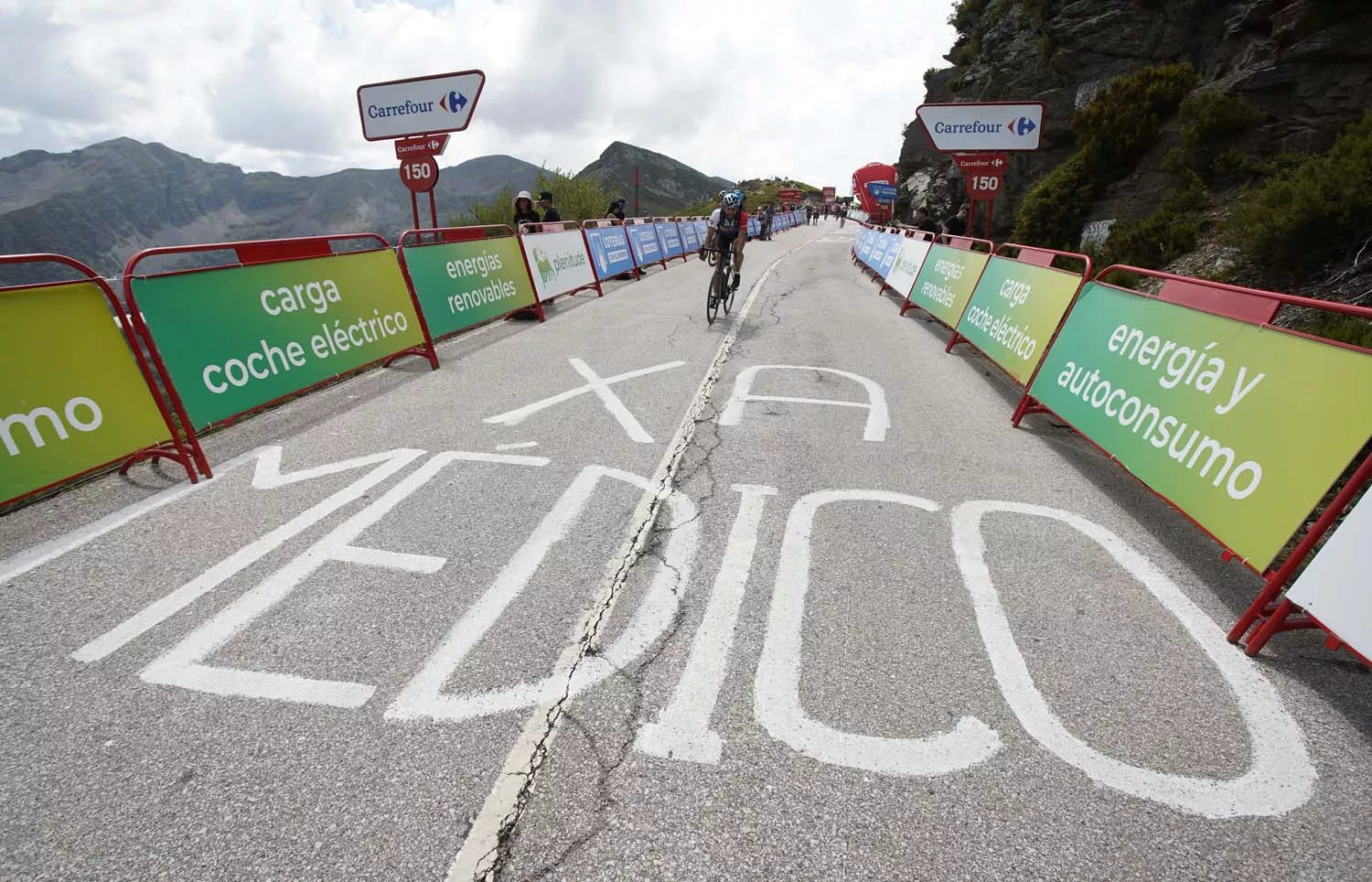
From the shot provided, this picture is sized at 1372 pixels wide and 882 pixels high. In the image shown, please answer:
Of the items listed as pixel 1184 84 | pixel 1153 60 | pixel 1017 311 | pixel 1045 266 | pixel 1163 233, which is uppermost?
pixel 1153 60

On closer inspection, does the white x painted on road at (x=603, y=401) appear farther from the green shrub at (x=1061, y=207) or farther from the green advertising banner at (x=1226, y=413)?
the green shrub at (x=1061, y=207)

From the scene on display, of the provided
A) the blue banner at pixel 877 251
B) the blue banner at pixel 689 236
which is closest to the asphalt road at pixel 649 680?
the blue banner at pixel 877 251

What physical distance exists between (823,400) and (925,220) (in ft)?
91.1

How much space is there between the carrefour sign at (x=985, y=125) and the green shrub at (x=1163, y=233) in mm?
2430

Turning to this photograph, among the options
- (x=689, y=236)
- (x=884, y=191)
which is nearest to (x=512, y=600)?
(x=689, y=236)

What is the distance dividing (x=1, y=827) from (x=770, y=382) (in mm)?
5971

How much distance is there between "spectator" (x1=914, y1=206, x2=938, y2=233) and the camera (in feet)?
90.7

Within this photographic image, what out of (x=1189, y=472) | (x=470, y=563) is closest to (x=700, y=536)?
(x=470, y=563)

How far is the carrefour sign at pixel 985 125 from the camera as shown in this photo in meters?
11.6

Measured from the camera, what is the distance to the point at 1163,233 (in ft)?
35.7

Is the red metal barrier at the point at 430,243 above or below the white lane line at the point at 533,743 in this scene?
above

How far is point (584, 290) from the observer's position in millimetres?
13602

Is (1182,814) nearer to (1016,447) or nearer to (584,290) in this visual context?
(1016,447)

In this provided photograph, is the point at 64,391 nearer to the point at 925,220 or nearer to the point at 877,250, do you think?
the point at 877,250
